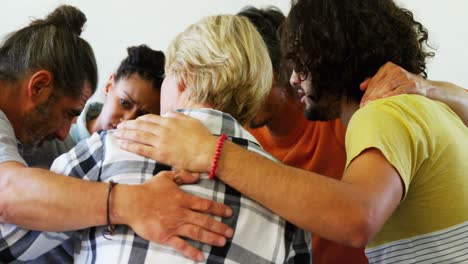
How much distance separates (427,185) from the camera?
3.47ft

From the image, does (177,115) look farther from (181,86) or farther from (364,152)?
(364,152)

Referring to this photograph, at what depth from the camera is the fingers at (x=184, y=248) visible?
0.89 m

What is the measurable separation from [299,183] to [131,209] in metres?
0.29

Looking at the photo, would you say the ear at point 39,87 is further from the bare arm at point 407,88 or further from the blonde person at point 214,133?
the bare arm at point 407,88

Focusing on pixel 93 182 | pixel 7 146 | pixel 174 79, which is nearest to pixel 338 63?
pixel 174 79

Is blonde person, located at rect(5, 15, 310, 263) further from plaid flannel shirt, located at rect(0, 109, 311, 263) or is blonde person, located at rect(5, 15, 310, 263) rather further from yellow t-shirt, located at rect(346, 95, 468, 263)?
yellow t-shirt, located at rect(346, 95, 468, 263)

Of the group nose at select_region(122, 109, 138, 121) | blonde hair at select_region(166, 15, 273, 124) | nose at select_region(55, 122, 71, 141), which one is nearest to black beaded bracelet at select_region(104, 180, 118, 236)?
blonde hair at select_region(166, 15, 273, 124)

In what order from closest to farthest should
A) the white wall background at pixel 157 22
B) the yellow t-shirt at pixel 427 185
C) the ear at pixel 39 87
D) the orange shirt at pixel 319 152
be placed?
the yellow t-shirt at pixel 427 185 → the ear at pixel 39 87 → the orange shirt at pixel 319 152 → the white wall background at pixel 157 22

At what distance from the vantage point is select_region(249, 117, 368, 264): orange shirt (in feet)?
5.09

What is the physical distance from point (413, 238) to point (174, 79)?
0.59 metres

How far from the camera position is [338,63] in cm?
131

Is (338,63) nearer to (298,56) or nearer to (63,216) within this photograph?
(298,56)

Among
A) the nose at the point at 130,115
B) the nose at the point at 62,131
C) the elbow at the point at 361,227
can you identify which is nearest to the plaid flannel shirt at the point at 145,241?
the elbow at the point at 361,227

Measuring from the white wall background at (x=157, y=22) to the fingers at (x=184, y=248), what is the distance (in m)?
1.50
